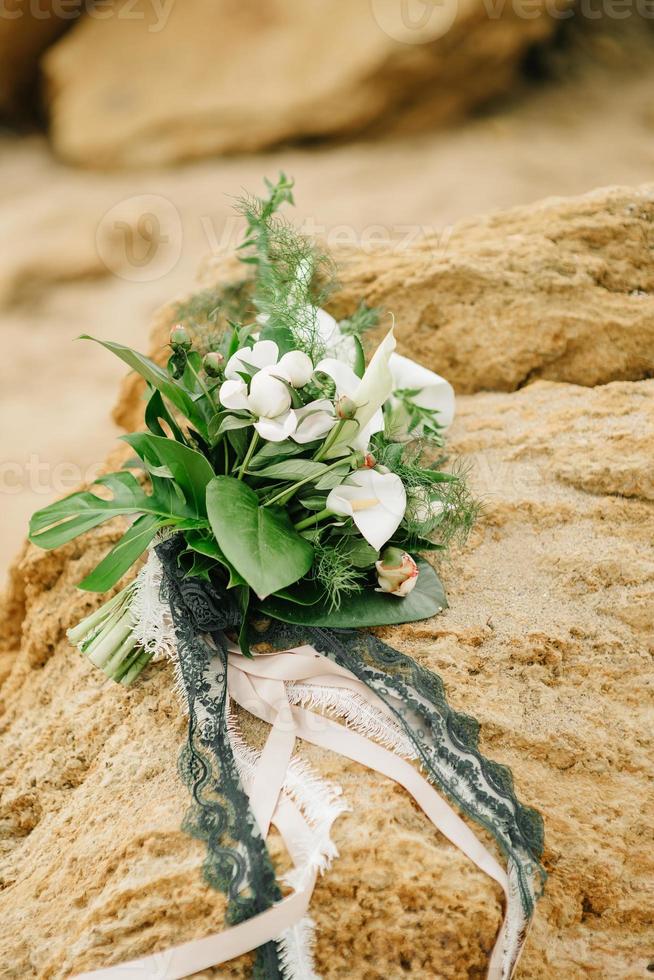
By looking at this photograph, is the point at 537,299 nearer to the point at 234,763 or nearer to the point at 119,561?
the point at 119,561

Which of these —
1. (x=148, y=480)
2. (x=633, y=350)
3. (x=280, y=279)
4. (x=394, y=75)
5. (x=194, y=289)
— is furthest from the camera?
(x=394, y=75)

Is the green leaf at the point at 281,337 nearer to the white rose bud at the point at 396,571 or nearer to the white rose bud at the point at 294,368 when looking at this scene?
the white rose bud at the point at 294,368

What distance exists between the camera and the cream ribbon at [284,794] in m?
1.03

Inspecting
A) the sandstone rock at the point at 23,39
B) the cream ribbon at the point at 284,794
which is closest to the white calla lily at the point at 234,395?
the cream ribbon at the point at 284,794

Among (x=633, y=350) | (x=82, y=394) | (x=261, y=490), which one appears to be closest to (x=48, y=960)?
(x=261, y=490)

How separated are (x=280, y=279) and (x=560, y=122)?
13.2 feet

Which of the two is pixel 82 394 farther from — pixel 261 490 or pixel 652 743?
pixel 652 743

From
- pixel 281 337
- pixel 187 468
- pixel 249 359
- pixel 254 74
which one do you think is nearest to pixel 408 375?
pixel 281 337

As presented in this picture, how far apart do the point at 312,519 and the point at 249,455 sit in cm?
13

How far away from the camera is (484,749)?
3.91 feet

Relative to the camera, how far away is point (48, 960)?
43.1 inches

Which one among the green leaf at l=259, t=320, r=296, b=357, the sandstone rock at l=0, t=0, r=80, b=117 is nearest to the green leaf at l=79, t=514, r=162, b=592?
the green leaf at l=259, t=320, r=296, b=357

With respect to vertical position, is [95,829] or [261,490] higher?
[261,490]

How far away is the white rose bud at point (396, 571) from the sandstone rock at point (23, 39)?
477 centimetres
